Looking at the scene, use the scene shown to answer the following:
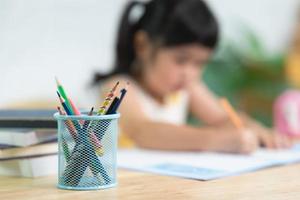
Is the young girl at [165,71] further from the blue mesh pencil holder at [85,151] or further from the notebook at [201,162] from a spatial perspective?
the blue mesh pencil holder at [85,151]

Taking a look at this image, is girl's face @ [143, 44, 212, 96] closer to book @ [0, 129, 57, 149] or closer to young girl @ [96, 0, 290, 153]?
young girl @ [96, 0, 290, 153]

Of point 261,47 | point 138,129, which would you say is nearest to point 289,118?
point 138,129

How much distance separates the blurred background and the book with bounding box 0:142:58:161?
2.53 ft

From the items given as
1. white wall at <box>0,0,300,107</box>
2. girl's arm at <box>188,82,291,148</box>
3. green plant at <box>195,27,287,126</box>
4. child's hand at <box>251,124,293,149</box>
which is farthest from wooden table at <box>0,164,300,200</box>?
green plant at <box>195,27,287,126</box>

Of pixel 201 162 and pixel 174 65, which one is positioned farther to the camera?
pixel 174 65

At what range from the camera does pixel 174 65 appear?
1583 mm

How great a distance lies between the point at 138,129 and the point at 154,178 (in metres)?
0.56

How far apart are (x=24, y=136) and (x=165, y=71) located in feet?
2.81

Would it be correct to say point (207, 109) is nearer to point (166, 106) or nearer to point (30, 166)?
point (166, 106)

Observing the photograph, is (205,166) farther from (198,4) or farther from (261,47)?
(261,47)

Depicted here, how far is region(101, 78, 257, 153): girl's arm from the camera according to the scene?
1126 mm

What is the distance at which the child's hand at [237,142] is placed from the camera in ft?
3.62

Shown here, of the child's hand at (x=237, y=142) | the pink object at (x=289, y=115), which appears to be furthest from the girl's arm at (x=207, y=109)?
the child's hand at (x=237, y=142)

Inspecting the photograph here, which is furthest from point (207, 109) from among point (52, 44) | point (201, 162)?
point (201, 162)
